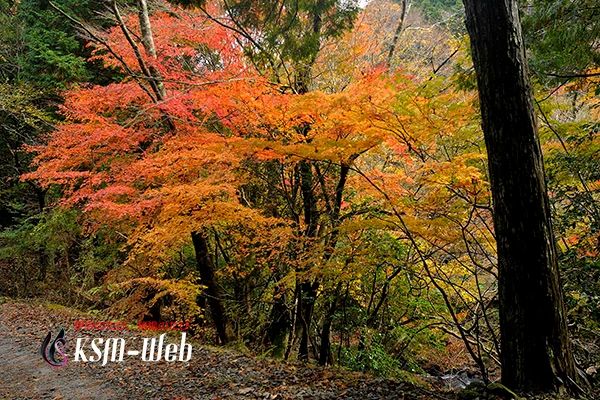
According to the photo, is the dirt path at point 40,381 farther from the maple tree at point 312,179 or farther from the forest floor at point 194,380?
the maple tree at point 312,179

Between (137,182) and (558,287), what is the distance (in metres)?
7.27

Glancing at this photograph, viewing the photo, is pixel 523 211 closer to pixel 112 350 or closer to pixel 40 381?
pixel 40 381

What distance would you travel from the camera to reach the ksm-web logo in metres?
5.67

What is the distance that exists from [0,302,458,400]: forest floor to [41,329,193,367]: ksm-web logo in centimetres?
11

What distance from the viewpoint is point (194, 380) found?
15.2ft

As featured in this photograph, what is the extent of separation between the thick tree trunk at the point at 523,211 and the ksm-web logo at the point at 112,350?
4.60m

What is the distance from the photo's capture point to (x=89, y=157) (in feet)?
26.7

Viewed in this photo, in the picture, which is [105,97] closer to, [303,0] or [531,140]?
[303,0]

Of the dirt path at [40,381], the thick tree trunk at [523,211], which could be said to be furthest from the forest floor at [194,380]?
the thick tree trunk at [523,211]

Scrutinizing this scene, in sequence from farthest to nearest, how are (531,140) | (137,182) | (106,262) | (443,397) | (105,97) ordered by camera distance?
(106,262) → (105,97) → (137,182) → (443,397) → (531,140)

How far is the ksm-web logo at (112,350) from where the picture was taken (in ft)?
18.6

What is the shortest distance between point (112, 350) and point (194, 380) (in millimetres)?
2260

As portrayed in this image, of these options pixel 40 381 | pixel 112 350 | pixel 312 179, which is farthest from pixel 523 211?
pixel 112 350

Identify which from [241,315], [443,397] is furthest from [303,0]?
[241,315]
